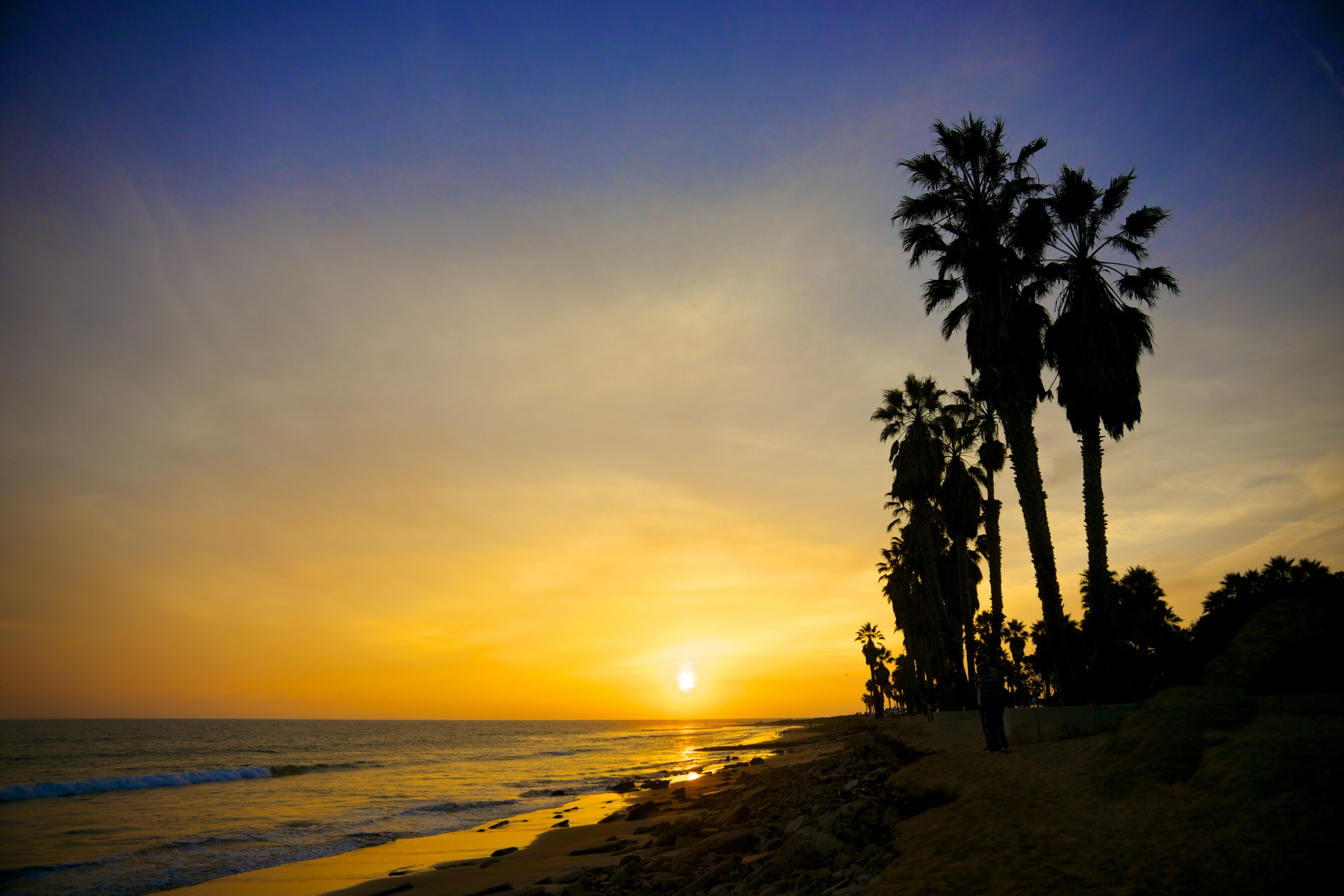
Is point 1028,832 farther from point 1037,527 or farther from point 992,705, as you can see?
point 1037,527

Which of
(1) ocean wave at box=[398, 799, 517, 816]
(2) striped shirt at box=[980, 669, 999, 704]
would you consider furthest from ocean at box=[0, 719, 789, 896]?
(2) striped shirt at box=[980, 669, 999, 704]

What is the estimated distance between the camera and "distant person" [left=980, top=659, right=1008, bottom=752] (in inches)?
529

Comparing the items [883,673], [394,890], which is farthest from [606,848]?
[883,673]

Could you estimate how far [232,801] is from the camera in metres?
30.6

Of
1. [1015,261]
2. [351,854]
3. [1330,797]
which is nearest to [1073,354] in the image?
[1015,261]

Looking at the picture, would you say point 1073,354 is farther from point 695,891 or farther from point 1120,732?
point 695,891

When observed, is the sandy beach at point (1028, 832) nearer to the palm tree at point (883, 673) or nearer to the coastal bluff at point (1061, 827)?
the coastal bluff at point (1061, 827)

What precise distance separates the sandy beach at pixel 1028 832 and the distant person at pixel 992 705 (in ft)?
1.38

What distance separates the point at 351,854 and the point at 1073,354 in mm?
24759

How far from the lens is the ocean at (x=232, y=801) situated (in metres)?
17.3

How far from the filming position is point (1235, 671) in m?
11.7

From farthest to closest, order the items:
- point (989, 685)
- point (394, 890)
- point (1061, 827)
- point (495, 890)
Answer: point (394, 890), point (989, 685), point (495, 890), point (1061, 827)

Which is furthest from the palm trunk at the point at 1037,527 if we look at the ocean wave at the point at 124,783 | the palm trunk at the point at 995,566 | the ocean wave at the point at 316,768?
the ocean wave at the point at 316,768

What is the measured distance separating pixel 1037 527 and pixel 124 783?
47749 millimetres
